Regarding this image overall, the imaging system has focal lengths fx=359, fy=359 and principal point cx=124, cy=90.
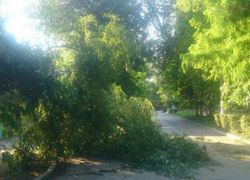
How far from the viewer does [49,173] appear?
973cm

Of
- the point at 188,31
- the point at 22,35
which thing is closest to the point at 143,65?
the point at 188,31

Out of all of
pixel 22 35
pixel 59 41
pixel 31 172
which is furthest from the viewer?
pixel 59 41

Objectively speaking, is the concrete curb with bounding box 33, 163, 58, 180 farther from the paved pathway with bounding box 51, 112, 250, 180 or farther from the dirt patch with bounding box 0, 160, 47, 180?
the dirt patch with bounding box 0, 160, 47, 180

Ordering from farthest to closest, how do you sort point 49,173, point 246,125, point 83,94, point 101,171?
point 246,125 < point 101,171 < point 83,94 < point 49,173

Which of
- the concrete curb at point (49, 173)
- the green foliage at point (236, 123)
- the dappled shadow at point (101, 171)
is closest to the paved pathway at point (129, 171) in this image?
the dappled shadow at point (101, 171)

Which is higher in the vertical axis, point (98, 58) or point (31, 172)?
point (98, 58)

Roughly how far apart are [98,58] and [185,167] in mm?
4365

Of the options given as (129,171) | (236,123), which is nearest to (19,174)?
(129,171)

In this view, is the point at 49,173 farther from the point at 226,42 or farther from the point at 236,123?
the point at 236,123

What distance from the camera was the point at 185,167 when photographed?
36.9 feet

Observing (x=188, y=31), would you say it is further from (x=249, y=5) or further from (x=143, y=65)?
(x=249, y=5)

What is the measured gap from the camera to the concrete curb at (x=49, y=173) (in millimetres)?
9169

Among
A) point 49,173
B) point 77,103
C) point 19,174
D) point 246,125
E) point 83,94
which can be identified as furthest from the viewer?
point 246,125

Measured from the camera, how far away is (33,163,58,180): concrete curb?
30.1ft
